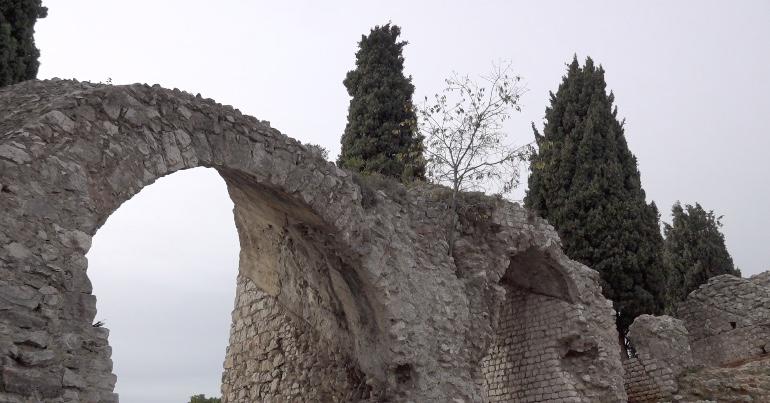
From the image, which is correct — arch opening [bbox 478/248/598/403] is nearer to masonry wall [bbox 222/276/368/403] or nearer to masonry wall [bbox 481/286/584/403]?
masonry wall [bbox 481/286/584/403]

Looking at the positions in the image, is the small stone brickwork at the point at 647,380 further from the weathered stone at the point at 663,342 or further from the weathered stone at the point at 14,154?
the weathered stone at the point at 14,154

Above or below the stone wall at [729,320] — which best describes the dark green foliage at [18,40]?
above

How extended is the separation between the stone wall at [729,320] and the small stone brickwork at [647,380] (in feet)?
12.8

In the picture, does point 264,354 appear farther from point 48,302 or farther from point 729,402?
point 729,402

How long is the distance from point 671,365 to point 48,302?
39.2 ft

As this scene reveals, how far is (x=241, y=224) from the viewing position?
1018cm

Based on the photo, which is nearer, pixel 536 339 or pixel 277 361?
pixel 277 361

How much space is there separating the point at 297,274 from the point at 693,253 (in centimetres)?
1509

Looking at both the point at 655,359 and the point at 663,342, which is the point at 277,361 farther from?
the point at 663,342

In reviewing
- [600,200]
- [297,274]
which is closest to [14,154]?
[297,274]

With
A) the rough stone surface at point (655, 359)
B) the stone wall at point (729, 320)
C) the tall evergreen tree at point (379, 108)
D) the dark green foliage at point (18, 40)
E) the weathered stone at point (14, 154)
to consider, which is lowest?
the rough stone surface at point (655, 359)

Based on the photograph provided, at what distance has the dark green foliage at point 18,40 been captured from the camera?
9383 mm

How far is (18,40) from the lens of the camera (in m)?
9.85

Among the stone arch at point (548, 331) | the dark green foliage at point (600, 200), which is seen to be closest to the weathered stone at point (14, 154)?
the stone arch at point (548, 331)
